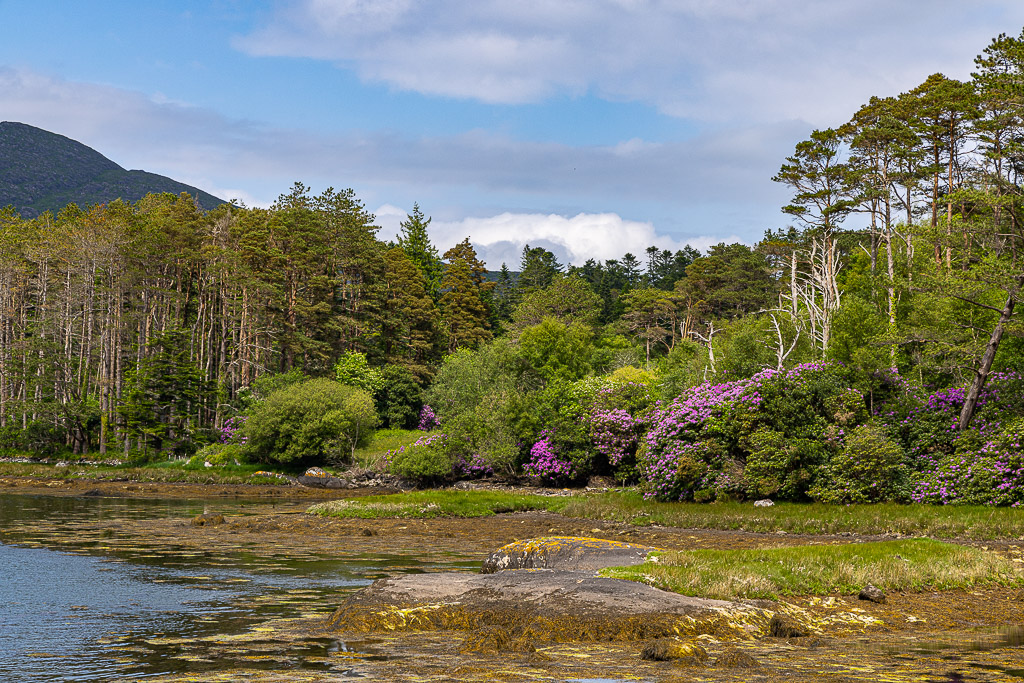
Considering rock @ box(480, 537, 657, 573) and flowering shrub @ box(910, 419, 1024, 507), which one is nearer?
rock @ box(480, 537, 657, 573)

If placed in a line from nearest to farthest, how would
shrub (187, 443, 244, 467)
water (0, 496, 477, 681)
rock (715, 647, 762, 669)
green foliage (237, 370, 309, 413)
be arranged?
rock (715, 647, 762, 669)
water (0, 496, 477, 681)
shrub (187, 443, 244, 467)
green foliage (237, 370, 309, 413)

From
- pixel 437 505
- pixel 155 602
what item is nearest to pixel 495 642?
pixel 155 602

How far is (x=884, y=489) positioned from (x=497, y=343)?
145 feet

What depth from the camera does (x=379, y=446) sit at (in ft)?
199

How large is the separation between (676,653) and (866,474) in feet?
71.6

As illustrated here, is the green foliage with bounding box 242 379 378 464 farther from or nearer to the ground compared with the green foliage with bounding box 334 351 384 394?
nearer to the ground

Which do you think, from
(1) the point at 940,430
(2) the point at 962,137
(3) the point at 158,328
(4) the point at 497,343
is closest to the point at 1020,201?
(1) the point at 940,430

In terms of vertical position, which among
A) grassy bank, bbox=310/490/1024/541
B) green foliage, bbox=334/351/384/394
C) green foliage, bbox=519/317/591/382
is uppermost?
green foliage, bbox=519/317/591/382

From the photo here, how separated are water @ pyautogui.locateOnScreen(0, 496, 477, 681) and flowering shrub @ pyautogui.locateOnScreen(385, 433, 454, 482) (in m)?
21.7

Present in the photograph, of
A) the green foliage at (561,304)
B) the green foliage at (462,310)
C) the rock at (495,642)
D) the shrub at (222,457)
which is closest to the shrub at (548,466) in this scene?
the shrub at (222,457)

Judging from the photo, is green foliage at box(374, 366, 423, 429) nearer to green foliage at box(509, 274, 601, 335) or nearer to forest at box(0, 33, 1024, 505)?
forest at box(0, 33, 1024, 505)

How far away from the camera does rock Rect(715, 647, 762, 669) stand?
9.59m

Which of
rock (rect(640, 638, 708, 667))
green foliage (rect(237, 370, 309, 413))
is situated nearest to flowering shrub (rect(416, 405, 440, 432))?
green foliage (rect(237, 370, 309, 413))

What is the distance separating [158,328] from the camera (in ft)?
259
